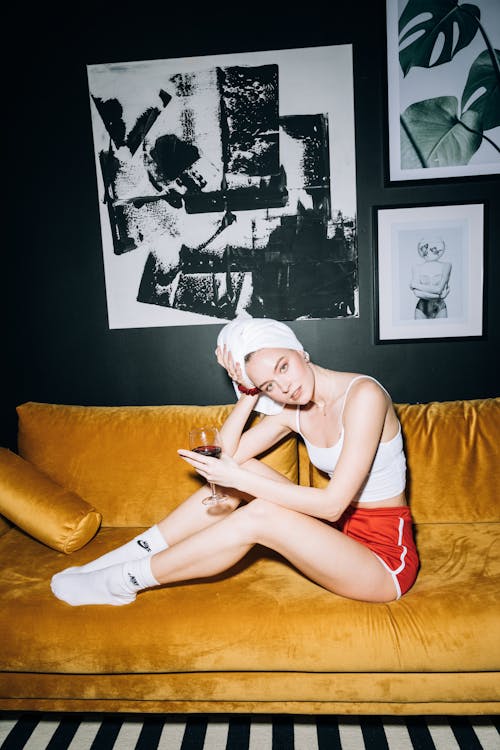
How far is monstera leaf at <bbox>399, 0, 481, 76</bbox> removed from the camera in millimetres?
2436

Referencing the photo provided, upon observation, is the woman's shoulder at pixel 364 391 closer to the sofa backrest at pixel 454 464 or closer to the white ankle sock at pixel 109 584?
the sofa backrest at pixel 454 464

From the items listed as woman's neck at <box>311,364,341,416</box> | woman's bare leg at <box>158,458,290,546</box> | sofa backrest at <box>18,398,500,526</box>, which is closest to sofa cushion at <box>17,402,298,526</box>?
sofa backrest at <box>18,398,500,526</box>

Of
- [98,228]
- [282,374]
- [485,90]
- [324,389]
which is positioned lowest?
[324,389]

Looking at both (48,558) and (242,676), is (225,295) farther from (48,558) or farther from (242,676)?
(242,676)

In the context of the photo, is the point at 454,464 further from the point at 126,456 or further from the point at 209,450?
the point at 126,456

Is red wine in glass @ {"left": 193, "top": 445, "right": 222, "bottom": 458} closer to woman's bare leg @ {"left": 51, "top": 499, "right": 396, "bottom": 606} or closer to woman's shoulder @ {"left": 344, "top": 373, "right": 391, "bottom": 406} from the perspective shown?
woman's bare leg @ {"left": 51, "top": 499, "right": 396, "bottom": 606}

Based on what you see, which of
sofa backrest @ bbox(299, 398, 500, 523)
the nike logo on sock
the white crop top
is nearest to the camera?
the nike logo on sock

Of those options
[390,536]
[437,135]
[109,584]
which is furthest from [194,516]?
[437,135]

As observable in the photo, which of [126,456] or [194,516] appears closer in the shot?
[194,516]

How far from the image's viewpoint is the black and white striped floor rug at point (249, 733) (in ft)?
5.47

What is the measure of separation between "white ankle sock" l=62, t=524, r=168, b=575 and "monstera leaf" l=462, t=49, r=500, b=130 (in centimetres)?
244

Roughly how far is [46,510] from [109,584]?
569 mm

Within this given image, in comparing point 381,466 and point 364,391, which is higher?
point 364,391

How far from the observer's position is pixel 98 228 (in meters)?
2.77
